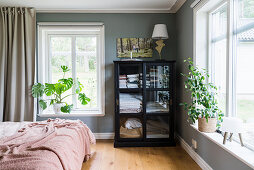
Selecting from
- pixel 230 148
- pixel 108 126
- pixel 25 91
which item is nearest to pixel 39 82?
pixel 25 91

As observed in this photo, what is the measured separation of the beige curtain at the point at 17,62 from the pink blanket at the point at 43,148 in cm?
117

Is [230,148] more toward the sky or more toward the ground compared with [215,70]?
more toward the ground

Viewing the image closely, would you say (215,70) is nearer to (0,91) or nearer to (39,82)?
(39,82)

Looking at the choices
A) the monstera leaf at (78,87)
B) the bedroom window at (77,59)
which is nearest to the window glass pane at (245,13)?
the bedroom window at (77,59)

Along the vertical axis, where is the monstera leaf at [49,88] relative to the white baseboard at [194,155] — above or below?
above

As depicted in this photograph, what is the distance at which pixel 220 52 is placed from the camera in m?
2.45

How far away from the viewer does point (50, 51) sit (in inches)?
153

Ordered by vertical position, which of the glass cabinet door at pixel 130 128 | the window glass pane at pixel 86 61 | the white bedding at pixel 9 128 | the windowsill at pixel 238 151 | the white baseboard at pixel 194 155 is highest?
the window glass pane at pixel 86 61

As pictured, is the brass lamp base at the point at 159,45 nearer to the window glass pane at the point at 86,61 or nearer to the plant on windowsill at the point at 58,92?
the window glass pane at the point at 86,61

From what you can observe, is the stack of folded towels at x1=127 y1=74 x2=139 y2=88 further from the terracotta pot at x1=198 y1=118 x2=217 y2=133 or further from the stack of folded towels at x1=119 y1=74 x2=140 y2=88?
the terracotta pot at x1=198 y1=118 x2=217 y2=133

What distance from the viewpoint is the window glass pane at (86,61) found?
392 centimetres

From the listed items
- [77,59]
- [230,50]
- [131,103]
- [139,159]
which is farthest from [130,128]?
[230,50]

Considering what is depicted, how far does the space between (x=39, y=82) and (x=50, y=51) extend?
65cm

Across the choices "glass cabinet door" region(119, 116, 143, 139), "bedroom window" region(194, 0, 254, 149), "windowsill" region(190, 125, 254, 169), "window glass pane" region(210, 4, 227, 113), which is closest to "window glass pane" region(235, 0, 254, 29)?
"bedroom window" region(194, 0, 254, 149)
